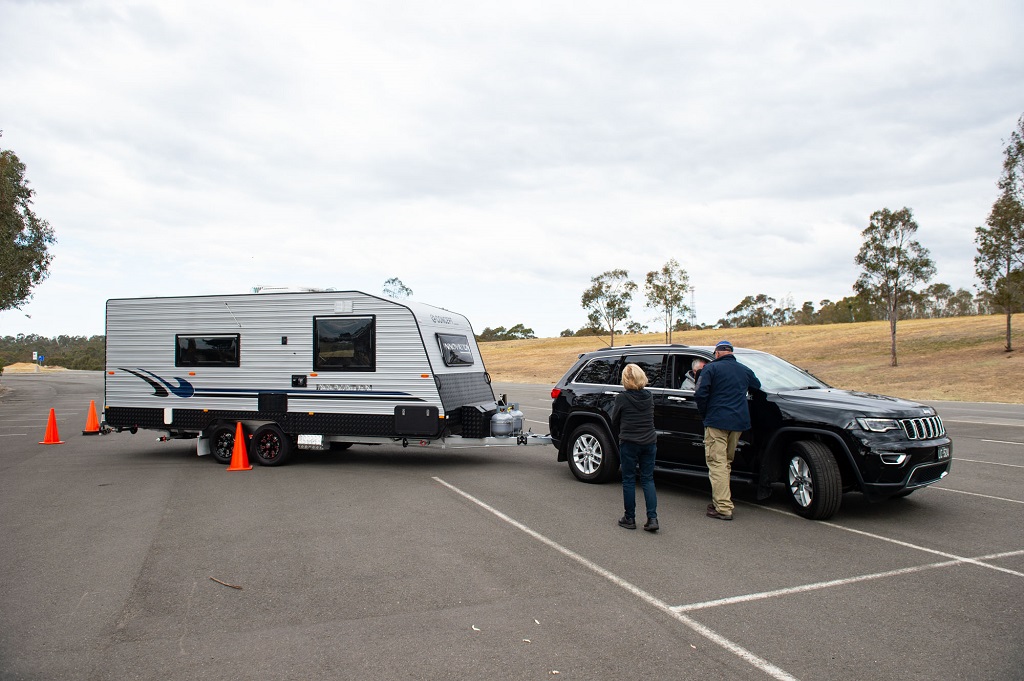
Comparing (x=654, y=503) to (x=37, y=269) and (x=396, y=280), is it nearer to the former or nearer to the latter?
(x=37, y=269)

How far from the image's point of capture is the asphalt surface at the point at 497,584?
379cm

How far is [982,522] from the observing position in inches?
263

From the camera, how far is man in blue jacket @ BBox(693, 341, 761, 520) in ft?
22.3

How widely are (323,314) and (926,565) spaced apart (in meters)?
8.59

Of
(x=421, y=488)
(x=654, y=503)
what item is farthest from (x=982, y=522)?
(x=421, y=488)

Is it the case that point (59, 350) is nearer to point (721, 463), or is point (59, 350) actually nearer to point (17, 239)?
point (17, 239)

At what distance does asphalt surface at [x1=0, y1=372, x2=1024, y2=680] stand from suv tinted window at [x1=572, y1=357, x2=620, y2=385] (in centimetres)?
142

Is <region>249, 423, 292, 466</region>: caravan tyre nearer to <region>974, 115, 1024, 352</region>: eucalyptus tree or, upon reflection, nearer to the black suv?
the black suv

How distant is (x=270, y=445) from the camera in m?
11.1

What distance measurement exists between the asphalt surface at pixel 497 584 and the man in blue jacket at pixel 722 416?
0.32m

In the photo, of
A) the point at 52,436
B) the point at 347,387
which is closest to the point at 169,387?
the point at 347,387

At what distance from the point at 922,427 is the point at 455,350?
6.93 m

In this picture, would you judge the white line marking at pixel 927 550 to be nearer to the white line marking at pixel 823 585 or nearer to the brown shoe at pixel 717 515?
the white line marking at pixel 823 585

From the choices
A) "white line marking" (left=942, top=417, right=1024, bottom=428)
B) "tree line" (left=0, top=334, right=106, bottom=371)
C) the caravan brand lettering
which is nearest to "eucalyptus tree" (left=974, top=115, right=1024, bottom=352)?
"white line marking" (left=942, top=417, right=1024, bottom=428)
